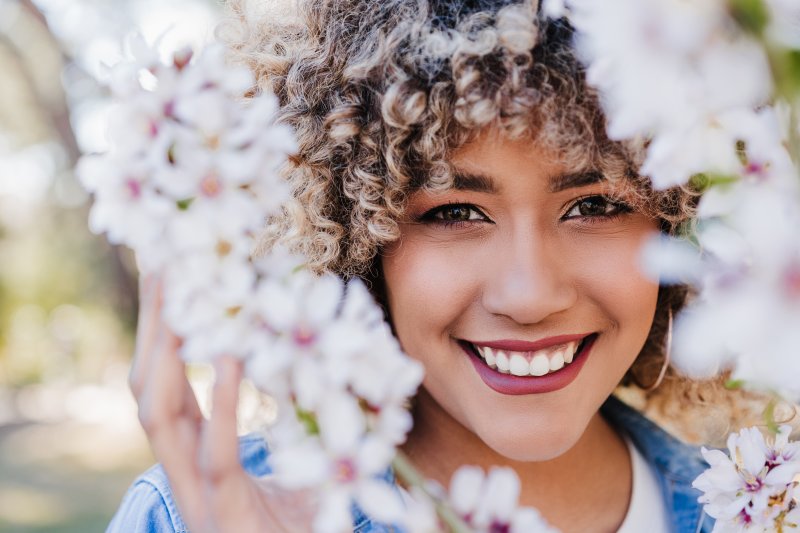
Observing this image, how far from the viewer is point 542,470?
1.59m

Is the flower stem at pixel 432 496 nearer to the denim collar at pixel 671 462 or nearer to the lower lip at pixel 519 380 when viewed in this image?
the lower lip at pixel 519 380

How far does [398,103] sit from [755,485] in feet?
2.27

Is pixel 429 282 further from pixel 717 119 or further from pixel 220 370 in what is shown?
pixel 717 119

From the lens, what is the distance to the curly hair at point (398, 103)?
45.2 inches

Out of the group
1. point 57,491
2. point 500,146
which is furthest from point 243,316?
point 57,491

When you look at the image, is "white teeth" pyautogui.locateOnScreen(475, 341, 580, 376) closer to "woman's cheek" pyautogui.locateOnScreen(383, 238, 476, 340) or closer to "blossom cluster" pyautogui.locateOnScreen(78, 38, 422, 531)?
"woman's cheek" pyautogui.locateOnScreen(383, 238, 476, 340)

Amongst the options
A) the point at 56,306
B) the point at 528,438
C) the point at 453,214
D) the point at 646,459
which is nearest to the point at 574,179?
the point at 453,214

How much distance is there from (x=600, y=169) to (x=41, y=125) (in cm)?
980

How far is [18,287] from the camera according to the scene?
524 inches

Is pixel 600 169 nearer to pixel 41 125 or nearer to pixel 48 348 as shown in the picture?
pixel 41 125

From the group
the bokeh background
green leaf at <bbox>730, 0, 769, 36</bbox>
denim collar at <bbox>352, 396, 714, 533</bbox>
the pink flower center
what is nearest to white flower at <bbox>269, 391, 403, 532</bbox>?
the pink flower center

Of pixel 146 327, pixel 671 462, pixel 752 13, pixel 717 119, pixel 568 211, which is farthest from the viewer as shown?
pixel 671 462

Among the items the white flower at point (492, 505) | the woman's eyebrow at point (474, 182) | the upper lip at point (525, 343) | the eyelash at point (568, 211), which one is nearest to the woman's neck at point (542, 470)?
the upper lip at point (525, 343)

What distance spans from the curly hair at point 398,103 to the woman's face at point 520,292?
0.04 m
